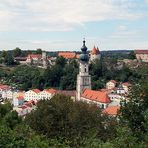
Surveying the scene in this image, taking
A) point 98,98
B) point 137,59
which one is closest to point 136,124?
point 98,98

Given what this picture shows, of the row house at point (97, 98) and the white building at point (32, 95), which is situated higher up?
the row house at point (97, 98)

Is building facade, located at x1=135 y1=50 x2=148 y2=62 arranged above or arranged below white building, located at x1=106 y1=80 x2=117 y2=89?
above

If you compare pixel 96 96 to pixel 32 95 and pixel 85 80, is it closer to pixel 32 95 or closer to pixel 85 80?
pixel 85 80

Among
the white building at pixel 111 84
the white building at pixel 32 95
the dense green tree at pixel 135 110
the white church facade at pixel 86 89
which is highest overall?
the dense green tree at pixel 135 110

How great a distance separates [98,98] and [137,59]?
62568mm

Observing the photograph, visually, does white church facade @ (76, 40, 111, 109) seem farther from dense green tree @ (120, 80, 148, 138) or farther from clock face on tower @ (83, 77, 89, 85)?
dense green tree @ (120, 80, 148, 138)

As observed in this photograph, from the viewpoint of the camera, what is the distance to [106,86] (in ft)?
261

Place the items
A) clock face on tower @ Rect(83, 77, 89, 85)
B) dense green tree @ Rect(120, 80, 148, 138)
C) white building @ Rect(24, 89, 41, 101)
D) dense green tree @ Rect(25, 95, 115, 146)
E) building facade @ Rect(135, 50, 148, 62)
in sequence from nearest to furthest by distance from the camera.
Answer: dense green tree @ Rect(120, 80, 148, 138) < dense green tree @ Rect(25, 95, 115, 146) < clock face on tower @ Rect(83, 77, 89, 85) < white building @ Rect(24, 89, 41, 101) < building facade @ Rect(135, 50, 148, 62)

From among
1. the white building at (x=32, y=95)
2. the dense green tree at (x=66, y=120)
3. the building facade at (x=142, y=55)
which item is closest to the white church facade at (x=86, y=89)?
the white building at (x=32, y=95)

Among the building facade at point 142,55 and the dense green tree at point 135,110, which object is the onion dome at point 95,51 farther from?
the dense green tree at point 135,110

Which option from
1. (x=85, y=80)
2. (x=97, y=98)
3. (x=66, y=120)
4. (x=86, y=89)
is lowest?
(x=97, y=98)

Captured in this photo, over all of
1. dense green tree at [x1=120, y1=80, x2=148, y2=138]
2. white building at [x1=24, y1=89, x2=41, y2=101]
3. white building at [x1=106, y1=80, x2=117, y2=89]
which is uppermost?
dense green tree at [x1=120, y1=80, x2=148, y2=138]

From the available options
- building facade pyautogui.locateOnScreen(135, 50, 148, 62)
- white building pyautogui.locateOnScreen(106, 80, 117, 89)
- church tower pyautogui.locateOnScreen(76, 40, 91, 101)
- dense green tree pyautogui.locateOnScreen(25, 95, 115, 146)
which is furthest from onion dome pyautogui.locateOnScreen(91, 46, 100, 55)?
dense green tree pyautogui.locateOnScreen(25, 95, 115, 146)

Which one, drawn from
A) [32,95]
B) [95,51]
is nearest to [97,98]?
[32,95]
